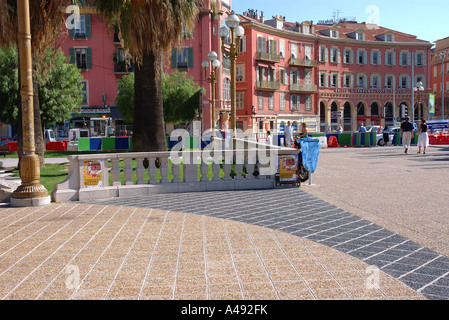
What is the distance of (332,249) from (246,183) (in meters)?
5.80

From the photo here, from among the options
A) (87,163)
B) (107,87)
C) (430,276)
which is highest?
(107,87)

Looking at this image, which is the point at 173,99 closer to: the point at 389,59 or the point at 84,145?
the point at 84,145

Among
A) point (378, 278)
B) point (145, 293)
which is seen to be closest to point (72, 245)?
point (145, 293)

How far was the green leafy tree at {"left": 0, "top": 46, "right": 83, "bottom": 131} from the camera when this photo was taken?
28972mm

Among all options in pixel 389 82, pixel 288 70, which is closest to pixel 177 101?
pixel 288 70

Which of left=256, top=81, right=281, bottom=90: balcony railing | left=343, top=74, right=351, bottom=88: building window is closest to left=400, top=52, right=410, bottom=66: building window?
left=343, top=74, right=351, bottom=88: building window

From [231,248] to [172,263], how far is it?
2.93 ft

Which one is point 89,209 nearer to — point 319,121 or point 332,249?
point 332,249

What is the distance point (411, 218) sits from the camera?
7.27m

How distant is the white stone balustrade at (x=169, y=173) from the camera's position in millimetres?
9969

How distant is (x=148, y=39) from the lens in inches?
473

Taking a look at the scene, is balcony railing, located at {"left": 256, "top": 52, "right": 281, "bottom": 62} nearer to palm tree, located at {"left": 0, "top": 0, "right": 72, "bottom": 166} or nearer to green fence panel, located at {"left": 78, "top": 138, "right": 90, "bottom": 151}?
green fence panel, located at {"left": 78, "top": 138, "right": 90, "bottom": 151}

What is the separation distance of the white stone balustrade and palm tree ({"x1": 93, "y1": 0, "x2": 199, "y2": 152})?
2.17 metres

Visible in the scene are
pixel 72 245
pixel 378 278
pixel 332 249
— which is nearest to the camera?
pixel 378 278
